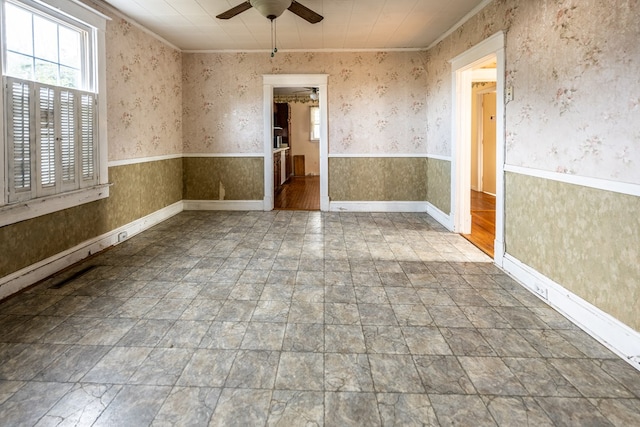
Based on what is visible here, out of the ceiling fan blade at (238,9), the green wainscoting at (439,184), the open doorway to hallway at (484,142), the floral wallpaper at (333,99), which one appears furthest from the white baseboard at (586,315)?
the open doorway to hallway at (484,142)

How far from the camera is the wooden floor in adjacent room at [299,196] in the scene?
279 inches

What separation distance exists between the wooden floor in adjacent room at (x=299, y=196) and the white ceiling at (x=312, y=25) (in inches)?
98.2

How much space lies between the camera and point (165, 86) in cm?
Answer: 584

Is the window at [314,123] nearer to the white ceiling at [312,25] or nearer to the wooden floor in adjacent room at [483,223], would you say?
the wooden floor in adjacent room at [483,223]

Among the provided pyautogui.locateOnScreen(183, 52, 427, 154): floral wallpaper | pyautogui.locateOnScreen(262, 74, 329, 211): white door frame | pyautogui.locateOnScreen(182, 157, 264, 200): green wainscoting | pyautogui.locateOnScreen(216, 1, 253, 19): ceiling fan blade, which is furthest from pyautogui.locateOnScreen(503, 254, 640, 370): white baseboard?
pyautogui.locateOnScreen(182, 157, 264, 200): green wainscoting

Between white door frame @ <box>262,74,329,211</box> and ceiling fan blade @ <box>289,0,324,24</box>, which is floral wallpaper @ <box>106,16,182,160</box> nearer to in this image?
white door frame @ <box>262,74,329,211</box>

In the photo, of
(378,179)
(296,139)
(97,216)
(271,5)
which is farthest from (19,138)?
(296,139)

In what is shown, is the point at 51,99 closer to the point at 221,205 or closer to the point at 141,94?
the point at 141,94

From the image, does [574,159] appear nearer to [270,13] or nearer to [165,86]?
[270,13]

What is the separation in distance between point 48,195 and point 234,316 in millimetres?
1987

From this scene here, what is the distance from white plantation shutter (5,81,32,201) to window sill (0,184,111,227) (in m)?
0.08

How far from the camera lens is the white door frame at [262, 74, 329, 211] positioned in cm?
639

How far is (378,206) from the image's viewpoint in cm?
662

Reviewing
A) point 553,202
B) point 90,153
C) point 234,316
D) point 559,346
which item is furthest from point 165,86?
point 559,346
